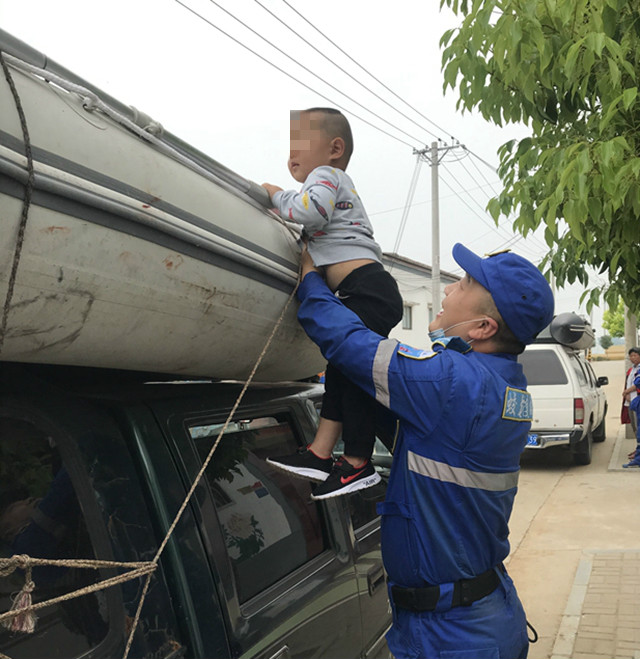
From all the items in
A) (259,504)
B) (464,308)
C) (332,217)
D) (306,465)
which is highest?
(332,217)

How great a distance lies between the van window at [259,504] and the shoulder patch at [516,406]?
2.53 ft

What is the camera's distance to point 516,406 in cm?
188

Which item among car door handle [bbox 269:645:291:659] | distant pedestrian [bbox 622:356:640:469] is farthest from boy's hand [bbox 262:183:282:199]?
distant pedestrian [bbox 622:356:640:469]

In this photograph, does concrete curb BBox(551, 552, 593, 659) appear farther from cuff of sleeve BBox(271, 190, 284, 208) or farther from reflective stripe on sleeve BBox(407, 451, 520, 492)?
cuff of sleeve BBox(271, 190, 284, 208)

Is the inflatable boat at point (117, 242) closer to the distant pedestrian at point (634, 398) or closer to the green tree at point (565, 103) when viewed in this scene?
the green tree at point (565, 103)

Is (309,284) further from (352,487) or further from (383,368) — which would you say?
(352,487)

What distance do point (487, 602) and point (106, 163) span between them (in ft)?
4.84

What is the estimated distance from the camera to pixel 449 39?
125 inches

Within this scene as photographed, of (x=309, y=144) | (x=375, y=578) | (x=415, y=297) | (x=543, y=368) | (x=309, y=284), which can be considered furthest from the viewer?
(x=415, y=297)

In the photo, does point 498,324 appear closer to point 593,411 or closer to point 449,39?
point 449,39

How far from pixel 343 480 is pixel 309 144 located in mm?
1051

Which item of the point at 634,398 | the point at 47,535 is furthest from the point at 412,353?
the point at 634,398

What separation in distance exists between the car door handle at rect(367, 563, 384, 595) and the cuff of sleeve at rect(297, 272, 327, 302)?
1.09 meters

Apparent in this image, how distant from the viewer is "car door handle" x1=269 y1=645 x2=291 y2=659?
173cm
